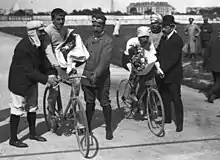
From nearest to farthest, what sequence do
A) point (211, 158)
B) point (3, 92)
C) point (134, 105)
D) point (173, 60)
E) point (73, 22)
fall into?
point (211, 158) < point (173, 60) < point (134, 105) < point (3, 92) < point (73, 22)

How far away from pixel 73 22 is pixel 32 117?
211ft

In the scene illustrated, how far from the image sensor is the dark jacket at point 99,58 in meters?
6.73

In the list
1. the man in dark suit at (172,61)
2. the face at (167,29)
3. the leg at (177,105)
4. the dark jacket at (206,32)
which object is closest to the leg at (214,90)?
the man in dark suit at (172,61)

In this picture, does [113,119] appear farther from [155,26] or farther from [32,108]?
[32,108]

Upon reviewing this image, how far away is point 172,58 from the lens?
24.2 ft

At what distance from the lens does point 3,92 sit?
10.8m

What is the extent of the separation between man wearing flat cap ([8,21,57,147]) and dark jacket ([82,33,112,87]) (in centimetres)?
68

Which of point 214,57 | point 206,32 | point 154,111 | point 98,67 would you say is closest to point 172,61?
point 154,111

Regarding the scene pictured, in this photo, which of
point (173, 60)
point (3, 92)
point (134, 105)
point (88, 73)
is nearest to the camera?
point (88, 73)

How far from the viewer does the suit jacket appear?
7379 mm

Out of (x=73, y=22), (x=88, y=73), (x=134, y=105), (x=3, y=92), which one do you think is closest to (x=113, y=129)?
(x=134, y=105)

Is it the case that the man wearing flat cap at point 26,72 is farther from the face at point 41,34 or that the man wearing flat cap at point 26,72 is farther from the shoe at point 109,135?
the shoe at point 109,135

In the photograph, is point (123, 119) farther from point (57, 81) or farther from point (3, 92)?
point (3, 92)

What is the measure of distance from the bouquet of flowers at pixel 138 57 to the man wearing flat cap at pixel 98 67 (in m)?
0.82
